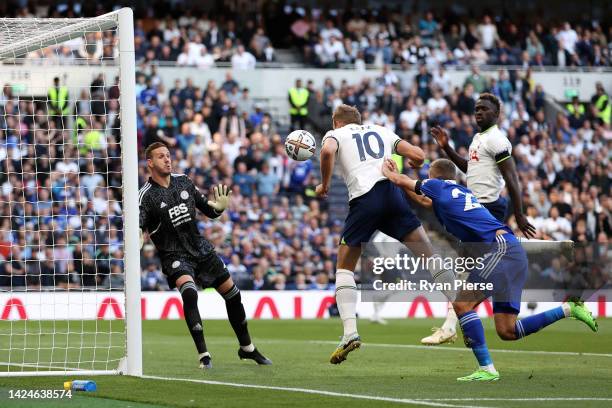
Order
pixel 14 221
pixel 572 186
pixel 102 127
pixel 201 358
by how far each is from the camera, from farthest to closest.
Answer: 1. pixel 572 186
2. pixel 102 127
3. pixel 14 221
4. pixel 201 358

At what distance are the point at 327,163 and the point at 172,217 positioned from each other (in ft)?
5.91

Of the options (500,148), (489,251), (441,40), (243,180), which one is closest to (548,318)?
(489,251)

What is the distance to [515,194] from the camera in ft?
39.8

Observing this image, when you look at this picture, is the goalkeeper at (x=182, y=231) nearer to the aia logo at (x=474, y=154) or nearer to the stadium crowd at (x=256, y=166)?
the aia logo at (x=474, y=154)

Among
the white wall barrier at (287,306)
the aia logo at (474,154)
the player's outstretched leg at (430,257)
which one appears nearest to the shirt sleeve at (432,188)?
the player's outstretched leg at (430,257)

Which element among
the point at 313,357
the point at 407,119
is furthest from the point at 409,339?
the point at 407,119

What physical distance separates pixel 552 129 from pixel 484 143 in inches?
780

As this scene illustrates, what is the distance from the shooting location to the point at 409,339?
56.2 ft

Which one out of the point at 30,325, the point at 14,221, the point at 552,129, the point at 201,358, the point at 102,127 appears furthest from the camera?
the point at 552,129

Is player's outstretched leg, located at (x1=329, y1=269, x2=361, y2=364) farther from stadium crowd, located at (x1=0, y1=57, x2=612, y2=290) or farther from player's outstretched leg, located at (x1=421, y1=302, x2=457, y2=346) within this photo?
stadium crowd, located at (x1=0, y1=57, x2=612, y2=290)

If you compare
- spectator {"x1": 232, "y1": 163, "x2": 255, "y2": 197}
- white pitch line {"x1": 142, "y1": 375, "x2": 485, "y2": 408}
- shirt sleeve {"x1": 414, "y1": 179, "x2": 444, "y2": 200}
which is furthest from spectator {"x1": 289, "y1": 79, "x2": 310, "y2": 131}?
shirt sleeve {"x1": 414, "y1": 179, "x2": 444, "y2": 200}

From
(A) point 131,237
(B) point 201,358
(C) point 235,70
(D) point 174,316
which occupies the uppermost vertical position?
(C) point 235,70

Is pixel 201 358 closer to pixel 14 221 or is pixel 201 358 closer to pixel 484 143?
pixel 484 143

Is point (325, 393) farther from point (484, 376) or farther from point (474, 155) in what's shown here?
point (474, 155)
